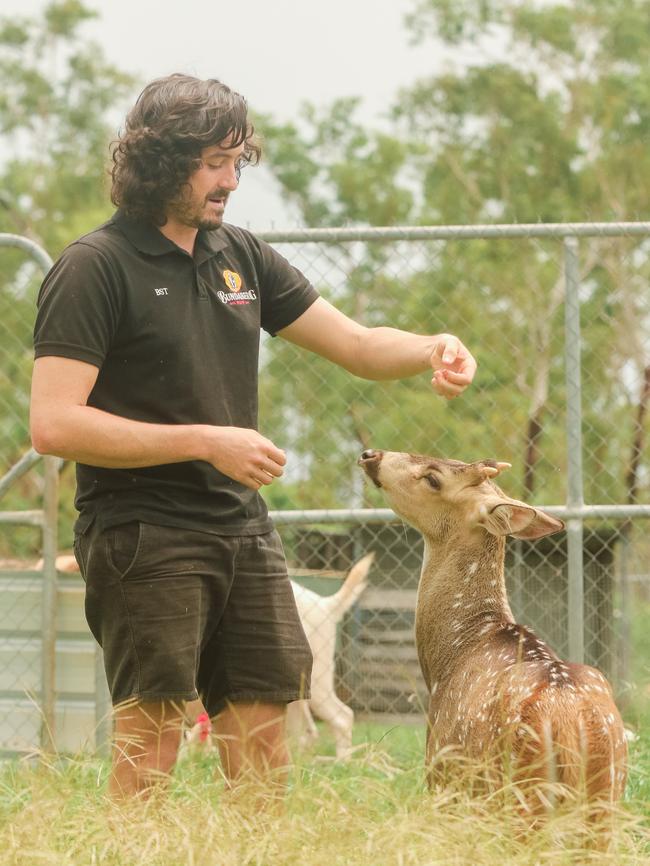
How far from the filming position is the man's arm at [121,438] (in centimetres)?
325

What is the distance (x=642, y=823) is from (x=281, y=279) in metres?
2.05

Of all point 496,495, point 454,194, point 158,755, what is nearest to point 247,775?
point 158,755

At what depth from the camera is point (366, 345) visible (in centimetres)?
398

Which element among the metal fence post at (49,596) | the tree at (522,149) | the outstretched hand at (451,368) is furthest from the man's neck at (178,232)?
the tree at (522,149)

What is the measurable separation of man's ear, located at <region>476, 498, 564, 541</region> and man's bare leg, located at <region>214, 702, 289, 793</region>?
36.7 inches

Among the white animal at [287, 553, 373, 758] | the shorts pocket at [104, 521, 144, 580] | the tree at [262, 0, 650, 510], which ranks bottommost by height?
the white animal at [287, 553, 373, 758]

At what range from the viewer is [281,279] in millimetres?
3975

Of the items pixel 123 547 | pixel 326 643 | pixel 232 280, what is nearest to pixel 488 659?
pixel 123 547

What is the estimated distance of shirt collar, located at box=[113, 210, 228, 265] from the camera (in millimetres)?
3539

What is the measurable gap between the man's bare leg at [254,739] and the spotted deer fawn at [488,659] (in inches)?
16.8

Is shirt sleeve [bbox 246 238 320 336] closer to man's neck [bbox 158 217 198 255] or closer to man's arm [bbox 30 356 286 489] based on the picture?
man's neck [bbox 158 217 198 255]

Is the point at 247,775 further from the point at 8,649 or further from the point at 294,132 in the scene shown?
the point at 294,132

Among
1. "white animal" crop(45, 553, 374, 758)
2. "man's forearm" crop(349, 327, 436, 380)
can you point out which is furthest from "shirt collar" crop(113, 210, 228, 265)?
"white animal" crop(45, 553, 374, 758)

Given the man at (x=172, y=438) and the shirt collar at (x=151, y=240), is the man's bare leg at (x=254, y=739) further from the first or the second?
the shirt collar at (x=151, y=240)
